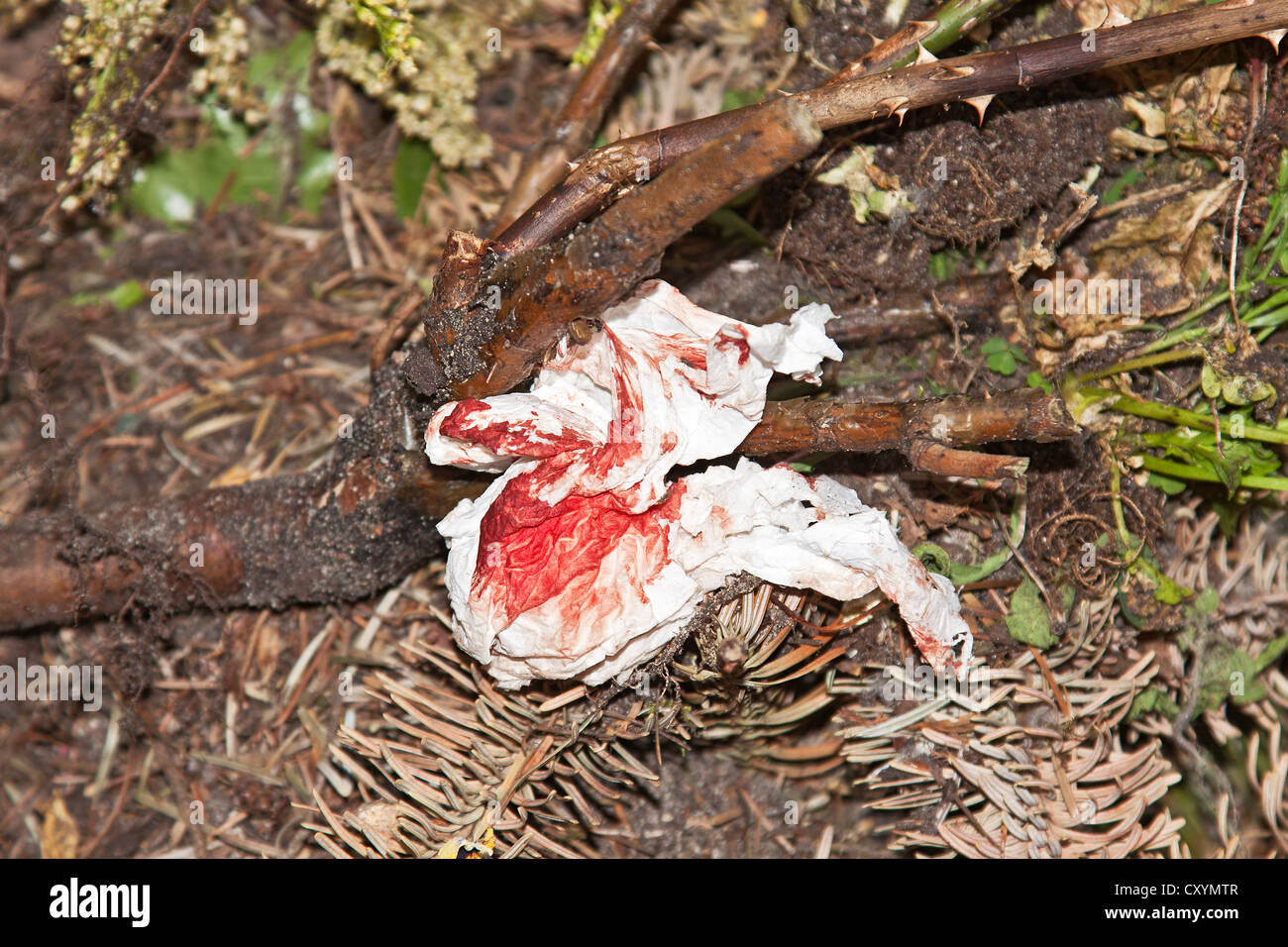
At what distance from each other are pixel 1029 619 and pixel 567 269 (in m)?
1.36

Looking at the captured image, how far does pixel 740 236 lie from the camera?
2428mm

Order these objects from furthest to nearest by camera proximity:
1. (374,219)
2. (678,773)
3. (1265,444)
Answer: (374,219)
(678,773)
(1265,444)

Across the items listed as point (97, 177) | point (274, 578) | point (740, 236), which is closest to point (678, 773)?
point (274, 578)

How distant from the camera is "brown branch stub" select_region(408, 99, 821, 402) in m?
1.54

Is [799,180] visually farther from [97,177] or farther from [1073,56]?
[97,177]

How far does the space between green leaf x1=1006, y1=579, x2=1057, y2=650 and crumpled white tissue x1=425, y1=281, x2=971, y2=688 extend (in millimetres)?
324

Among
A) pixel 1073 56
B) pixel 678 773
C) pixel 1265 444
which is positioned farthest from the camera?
pixel 678 773

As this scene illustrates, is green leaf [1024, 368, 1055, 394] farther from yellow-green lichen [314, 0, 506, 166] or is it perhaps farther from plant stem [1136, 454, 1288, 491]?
yellow-green lichen [314, 0, 506, 166]

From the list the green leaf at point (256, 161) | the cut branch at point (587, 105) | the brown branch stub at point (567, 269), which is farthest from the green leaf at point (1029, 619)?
the green leaf at point (256, 161)

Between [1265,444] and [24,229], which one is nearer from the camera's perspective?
[1265,444]

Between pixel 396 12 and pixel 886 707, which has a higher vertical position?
pixel 396 12

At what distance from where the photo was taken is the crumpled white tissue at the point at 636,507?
1831 millimetres

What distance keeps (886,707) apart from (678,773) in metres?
0.58

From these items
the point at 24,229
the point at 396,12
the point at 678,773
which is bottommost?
the point at 678,773
